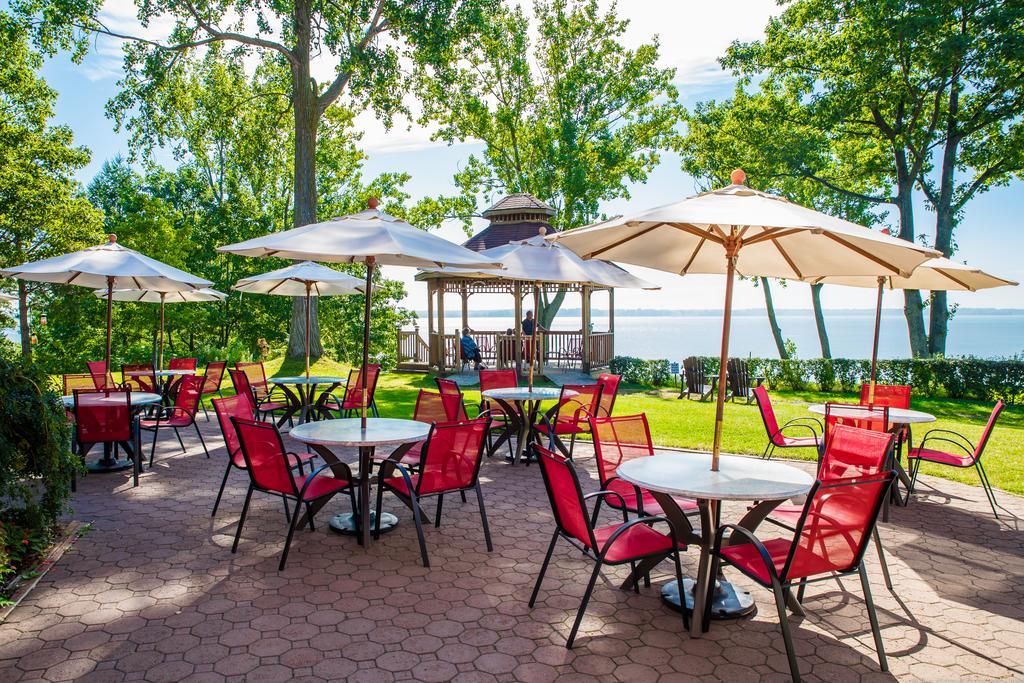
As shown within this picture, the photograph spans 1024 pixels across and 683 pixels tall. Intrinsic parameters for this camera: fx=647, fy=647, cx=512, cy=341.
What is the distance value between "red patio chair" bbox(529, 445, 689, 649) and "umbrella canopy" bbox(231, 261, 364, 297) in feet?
23.5

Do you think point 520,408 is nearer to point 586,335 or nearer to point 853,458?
point 853,458

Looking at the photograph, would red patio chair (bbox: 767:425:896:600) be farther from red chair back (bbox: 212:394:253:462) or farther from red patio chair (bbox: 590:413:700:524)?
red chair back (bbox: 212:394:253:462)

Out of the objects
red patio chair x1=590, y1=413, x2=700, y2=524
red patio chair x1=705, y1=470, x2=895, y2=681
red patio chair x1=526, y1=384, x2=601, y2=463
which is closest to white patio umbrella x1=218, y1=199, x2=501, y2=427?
red patio chair x1=590, y1=413, x2=700, y2=524

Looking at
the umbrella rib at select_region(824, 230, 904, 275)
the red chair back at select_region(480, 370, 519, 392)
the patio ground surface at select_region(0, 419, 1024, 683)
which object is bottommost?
the patio ground surface at select_region(0, 419, 1024, 683)

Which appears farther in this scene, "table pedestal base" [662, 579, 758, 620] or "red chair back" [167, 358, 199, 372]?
"red chair back" [167, 358, 199, 372]

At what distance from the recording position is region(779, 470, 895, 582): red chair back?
3.29 metres

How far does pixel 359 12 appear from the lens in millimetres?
19516

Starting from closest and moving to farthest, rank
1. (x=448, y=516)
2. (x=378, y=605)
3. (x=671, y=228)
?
1. (x=378, y=605)
2. (x=671, y=228)
3. (x=448, y=516)

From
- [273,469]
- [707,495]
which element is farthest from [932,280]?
[273,469]

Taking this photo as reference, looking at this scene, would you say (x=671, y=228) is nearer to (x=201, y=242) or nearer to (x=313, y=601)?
(x=313, y=601)

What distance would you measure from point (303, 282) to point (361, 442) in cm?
638

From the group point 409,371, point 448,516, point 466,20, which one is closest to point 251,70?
point 466,20

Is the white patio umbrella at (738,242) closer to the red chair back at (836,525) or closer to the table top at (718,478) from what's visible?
the table top at (718,478)

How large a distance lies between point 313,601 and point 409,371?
17.4 metres
